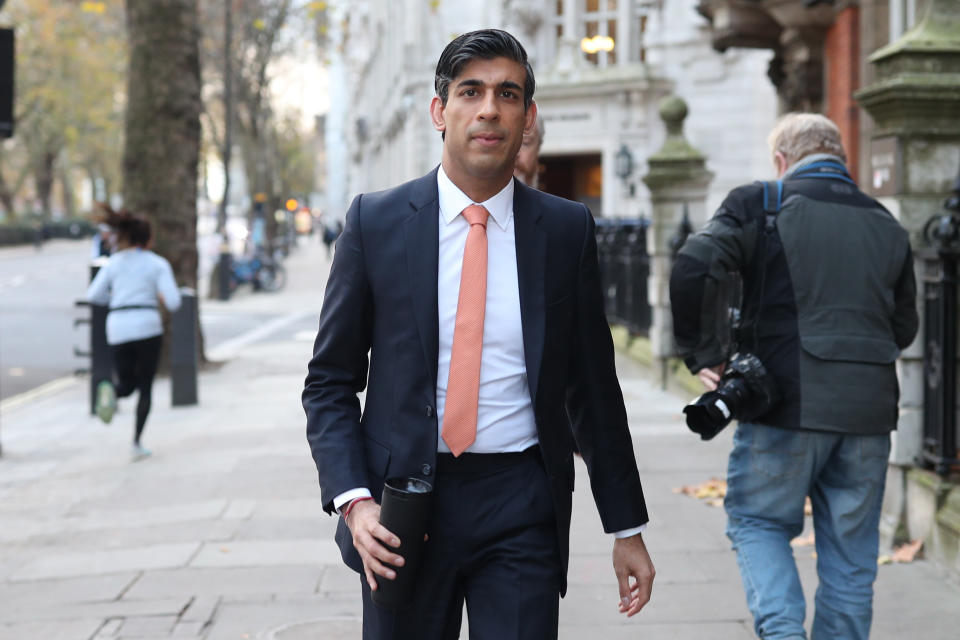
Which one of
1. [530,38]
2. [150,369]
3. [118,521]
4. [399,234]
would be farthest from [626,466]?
[530,38]

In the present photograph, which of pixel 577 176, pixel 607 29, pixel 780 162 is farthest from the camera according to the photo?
pixel 577 176

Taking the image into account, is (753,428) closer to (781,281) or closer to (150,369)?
(781,281)

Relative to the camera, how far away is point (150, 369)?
9242mm

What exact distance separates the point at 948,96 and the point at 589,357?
145 inches

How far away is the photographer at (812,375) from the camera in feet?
12.7

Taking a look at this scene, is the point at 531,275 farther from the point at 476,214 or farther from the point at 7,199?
the point at 7,199

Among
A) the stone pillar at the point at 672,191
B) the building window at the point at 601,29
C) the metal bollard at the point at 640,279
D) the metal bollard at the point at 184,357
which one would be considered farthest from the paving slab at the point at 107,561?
the building window at the point at 601,29

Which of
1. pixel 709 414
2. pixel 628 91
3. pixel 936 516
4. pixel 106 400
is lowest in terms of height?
pixel 936 516

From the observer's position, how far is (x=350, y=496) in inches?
101

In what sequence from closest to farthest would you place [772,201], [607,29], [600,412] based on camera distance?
[600,412]
[772,201]
[607,29]

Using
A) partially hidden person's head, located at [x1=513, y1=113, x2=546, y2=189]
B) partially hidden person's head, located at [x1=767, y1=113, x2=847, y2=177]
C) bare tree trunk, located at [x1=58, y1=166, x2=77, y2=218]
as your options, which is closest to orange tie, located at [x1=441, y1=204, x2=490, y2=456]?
partially hidden person's head, located at [x1=767, y1=113, x2=847, y2=177]

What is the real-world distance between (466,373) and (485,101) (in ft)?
1.91

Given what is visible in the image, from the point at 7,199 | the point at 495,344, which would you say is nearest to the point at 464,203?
the point at 495,344

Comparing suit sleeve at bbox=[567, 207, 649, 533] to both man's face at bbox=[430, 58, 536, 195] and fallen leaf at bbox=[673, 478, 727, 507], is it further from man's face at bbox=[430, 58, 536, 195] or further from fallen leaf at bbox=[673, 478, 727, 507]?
fallen leaf at bbox=[673, 478, 727, 507]
